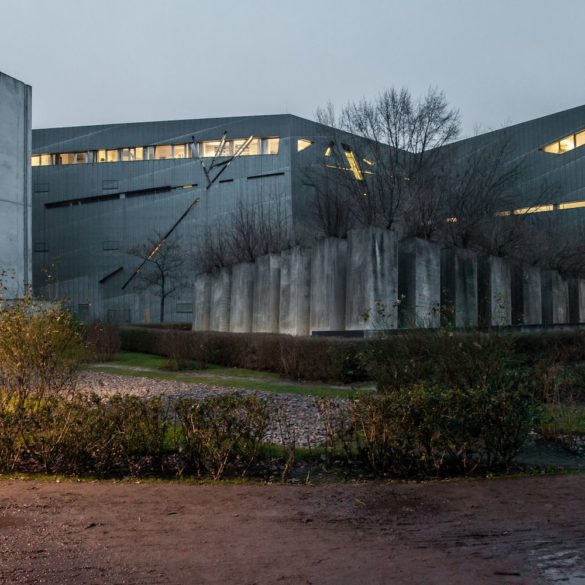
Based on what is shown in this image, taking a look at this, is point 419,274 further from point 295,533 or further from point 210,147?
point 210,147

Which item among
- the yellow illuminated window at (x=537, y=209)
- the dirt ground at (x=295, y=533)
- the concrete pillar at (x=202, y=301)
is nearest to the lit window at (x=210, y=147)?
the concrete pillar at (x=202, y=301)

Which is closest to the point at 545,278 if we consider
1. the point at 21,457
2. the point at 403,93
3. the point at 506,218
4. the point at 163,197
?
the point at 506,218

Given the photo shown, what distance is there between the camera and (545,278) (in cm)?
3095

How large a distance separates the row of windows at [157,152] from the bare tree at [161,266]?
21.2 ft

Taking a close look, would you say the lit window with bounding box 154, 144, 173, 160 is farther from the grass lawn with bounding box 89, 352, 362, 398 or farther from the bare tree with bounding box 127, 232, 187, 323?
the grass lawn with bounding box 89, 352, 362, 398

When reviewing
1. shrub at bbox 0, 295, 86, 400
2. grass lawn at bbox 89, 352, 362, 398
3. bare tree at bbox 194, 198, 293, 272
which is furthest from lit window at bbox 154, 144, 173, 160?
shrub at bbox 0, 295, 86, 400

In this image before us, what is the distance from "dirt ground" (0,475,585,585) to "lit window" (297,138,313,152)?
145 feet

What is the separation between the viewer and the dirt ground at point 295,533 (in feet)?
13.8

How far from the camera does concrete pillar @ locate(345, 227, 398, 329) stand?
67.6 ft

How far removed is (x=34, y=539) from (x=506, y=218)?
1325 inches

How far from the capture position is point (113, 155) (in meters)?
53.0

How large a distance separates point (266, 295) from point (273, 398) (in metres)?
15.5

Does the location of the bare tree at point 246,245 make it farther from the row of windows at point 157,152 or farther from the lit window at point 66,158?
the lit window at point 66,158

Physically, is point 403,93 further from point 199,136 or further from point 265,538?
point 265,538
